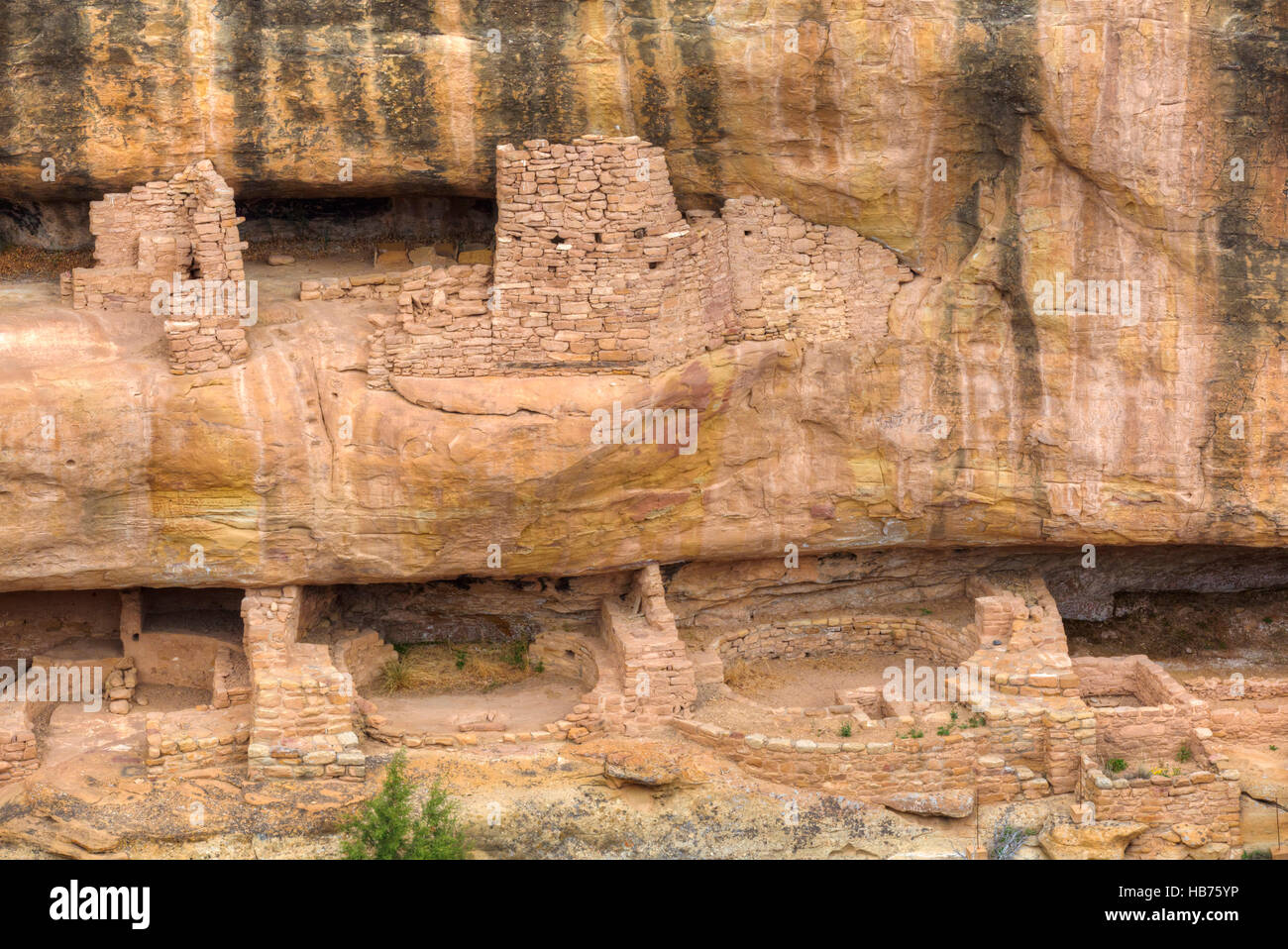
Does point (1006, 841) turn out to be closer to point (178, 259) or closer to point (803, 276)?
point (803, 276)

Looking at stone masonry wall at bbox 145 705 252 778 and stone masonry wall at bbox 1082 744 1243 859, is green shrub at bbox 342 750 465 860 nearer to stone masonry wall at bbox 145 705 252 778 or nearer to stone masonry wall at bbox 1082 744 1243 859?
stone masonry wall at bbox 145 705 252 778

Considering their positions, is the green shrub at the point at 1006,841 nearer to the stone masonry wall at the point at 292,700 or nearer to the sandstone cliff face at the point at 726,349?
the sandstone cliff face at the point at 726,349

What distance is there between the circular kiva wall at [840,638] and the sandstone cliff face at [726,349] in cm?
163

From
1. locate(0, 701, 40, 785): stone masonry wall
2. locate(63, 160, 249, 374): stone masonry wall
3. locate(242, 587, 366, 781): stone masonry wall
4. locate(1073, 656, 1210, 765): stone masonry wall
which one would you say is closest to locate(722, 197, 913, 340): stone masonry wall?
locate(1073, 656, 1210, 765): stone masonry wall

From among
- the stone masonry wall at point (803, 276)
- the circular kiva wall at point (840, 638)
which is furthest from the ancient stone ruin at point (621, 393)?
the circular kiva wall at point (840, 638)

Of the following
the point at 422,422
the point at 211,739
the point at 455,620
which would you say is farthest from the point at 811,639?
the point at 211,739

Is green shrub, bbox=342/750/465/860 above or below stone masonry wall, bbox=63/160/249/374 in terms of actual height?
below

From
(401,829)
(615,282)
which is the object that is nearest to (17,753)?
(401,829)

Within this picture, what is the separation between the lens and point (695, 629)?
23.9m

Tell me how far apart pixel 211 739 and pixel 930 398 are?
326 inches

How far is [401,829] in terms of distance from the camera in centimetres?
1909

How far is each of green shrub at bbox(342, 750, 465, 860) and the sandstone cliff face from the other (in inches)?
123

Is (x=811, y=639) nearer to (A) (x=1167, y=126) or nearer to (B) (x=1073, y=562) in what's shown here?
(B) (x=1073, y=562)

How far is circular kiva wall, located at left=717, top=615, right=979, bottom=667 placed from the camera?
23.8 m
